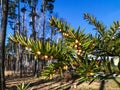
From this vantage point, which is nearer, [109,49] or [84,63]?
[84,63]

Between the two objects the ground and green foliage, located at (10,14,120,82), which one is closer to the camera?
green foliage, located at (10,14,120,82)

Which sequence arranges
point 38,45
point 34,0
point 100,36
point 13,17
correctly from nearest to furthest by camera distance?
point 38,45
point 100,36
point 34,0
point 13,17

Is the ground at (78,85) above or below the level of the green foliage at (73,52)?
below

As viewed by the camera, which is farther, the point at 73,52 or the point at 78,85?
the point at 78,85

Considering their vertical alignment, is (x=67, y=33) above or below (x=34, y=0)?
below

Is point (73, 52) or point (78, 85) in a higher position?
point (73, 52)

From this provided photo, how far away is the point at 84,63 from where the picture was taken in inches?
37.2

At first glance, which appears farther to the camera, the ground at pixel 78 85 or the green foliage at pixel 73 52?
the ground at pixel 78 85

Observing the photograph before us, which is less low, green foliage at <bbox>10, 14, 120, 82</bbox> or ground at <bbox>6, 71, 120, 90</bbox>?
green foliage at <bbox>10, 14, 120, 82</bbox>

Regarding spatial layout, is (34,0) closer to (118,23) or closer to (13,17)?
(13,17)

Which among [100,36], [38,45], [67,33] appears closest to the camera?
[38,45]

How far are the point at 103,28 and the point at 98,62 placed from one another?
0.31 metres

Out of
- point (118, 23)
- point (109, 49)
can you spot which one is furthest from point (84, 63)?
point (118, 23)

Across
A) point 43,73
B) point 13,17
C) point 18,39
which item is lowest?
point 43,73
